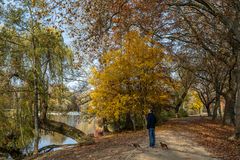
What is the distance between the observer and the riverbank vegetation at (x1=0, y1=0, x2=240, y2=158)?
1323 cm

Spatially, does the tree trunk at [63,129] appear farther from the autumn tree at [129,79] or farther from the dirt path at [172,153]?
the dirt path at [172,153]

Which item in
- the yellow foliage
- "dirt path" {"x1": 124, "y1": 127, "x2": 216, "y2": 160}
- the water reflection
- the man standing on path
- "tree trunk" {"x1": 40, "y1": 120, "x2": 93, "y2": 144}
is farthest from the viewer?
the yellow foliage

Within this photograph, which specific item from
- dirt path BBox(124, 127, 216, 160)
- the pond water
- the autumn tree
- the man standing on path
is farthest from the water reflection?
dirt path BBox(124, 127, 216, 160)

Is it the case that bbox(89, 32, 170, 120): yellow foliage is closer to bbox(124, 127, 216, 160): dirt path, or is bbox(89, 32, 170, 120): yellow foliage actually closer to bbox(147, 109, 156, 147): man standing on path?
bbox(147, 109, 156, 147): man standing on path

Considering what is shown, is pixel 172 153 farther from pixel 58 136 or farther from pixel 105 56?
pixel 58 136

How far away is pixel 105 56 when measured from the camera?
22.2m

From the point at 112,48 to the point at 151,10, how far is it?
894 cm

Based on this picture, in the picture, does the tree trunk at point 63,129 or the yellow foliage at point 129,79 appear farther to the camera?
the yellow foliage at point 129,79

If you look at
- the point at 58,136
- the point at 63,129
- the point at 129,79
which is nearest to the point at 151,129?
the point at 63,129

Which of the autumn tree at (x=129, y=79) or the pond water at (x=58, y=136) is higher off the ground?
the autumn tree at (x=129, y=79)

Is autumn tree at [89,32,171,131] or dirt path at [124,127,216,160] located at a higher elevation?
autumn tree at [89,32,171,131]

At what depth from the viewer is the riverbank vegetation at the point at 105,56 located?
43.4ft

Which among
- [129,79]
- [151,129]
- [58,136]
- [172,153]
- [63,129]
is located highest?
[129,79]

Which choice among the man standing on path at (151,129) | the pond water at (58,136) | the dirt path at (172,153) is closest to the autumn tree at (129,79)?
the pond water at (58,136)
